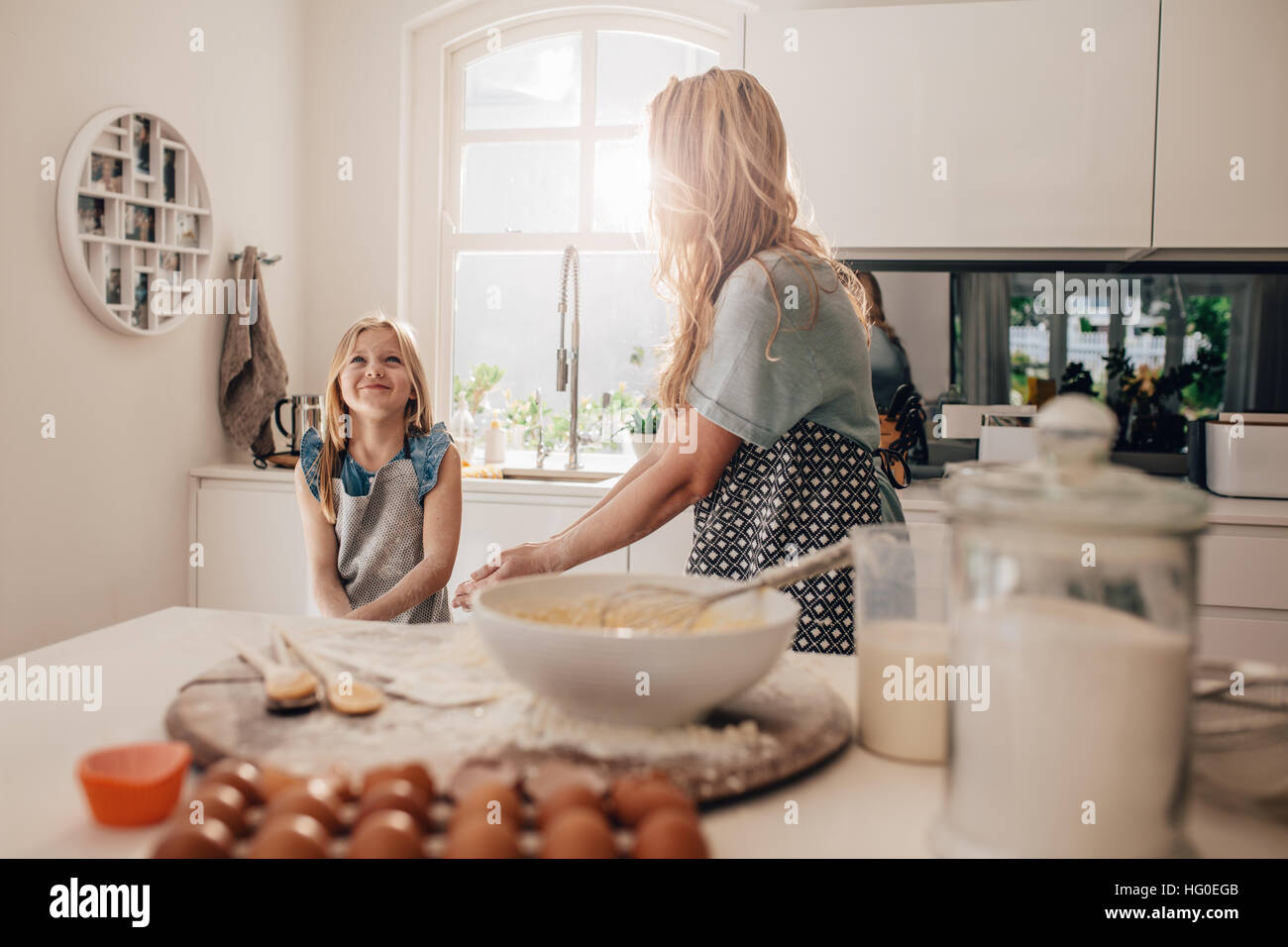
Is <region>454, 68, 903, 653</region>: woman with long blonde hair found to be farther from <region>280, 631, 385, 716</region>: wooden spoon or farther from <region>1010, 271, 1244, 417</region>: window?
<region>1010, 271, 1244, 417</region>: window

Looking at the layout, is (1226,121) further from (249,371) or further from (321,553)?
(249,371)

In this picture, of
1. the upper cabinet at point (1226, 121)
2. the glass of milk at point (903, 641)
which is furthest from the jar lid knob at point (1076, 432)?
the upper cabinet at point (1226, 121)

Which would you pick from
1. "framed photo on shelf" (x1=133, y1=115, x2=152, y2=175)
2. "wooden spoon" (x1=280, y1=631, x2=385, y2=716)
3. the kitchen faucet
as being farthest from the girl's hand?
"framed photo on shelf" (x1=133, y1=115, x2=152, y2=175)

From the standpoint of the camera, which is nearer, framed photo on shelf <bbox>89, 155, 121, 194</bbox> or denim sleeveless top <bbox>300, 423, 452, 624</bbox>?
denim sleeveless top <bbox>300, 423, 452, 624</bbox>

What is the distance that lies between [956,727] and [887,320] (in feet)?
7.25

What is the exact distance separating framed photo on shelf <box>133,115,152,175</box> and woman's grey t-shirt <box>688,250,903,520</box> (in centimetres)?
189

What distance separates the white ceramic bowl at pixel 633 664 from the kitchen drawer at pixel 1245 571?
69.8 inches

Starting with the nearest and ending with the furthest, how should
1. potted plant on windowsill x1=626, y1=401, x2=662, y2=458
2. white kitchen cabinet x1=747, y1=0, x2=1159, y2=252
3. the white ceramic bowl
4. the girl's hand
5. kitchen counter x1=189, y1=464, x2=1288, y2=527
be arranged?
the white ceramic bowl
the girl's hand
kitchen counter x1=189, y1=464, x2=1288, y2=527
white kitchen cabinet x1=747, y1=0, x2=1159, y2=252
potted plant on windowsill x1=626, y1=401, x2=662, y2=458

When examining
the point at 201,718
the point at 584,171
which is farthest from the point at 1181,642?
the point at 584,171

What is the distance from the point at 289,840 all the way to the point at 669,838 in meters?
0.19

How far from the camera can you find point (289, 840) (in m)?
0.46

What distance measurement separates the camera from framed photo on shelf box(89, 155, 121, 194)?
7.30 feet

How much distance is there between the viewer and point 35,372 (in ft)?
6.94

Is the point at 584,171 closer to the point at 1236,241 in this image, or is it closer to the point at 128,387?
the point at 128,387
